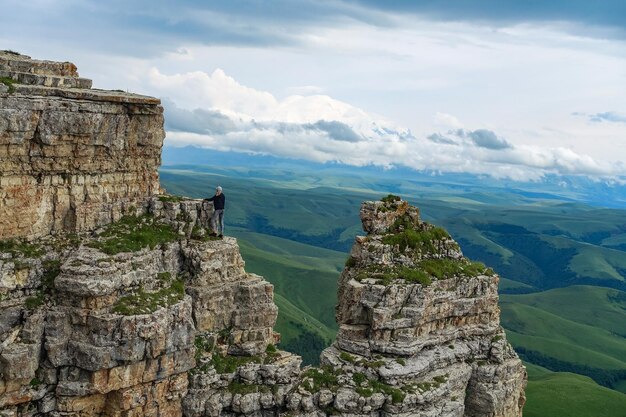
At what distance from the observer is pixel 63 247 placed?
127 ft

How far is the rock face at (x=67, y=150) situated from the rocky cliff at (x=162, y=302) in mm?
105

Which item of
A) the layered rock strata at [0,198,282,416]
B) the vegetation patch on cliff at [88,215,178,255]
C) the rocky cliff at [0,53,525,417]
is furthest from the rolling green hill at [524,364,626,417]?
the vegetation patch on cliff at [88,215,178,255]

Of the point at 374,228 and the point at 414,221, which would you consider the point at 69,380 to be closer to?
the point at 374,228

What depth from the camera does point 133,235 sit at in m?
41.3

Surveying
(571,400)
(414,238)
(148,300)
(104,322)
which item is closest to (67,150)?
(148,300)

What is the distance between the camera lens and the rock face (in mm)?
36344

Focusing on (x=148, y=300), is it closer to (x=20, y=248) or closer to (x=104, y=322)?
(x=104, y=322)

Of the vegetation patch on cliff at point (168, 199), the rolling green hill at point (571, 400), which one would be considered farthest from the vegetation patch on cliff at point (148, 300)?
the rolling green hill at point (571, 400)

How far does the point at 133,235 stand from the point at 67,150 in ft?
24.9

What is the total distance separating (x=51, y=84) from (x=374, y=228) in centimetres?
2973

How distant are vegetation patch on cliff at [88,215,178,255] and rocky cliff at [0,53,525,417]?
141mm

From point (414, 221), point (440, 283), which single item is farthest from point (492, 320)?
point (414, 221)

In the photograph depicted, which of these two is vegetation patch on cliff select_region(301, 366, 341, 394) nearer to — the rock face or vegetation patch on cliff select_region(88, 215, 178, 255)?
vegetation patch on cliff select_region(88, 215, 178, 255)

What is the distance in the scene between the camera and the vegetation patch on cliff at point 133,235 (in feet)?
129
